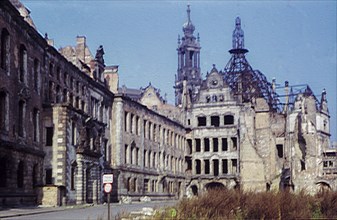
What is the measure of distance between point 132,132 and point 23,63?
81.1 feet

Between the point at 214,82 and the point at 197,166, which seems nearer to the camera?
the point at 214,82

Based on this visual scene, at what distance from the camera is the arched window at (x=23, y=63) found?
37031mm

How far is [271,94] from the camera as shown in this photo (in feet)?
286

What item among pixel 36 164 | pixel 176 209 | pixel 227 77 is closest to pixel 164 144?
pixel 227 77

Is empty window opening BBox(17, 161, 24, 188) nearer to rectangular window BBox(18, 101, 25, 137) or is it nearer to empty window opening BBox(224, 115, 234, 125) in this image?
rectangular window BBox(18, 101, 25, 137)

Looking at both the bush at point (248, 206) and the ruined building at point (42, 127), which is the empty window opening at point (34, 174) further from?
the bush at point (248, 206)

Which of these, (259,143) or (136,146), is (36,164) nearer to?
(136,146)

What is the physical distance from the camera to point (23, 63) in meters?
37.5

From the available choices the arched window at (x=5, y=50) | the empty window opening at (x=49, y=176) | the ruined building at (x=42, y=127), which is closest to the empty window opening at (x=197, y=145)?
the ruined building at (x=42, y=127)

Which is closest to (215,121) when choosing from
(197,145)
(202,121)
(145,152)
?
(202,121)

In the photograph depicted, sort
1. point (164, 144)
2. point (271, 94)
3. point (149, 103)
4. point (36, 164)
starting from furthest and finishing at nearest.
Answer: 1. point (149, 103)
2. point (271, 94)
3. point (164, 144)
4. point (36, 164)

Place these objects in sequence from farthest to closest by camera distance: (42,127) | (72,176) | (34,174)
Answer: (72,176) < (42,127) < (34,174)

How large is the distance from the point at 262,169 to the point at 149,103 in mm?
28043

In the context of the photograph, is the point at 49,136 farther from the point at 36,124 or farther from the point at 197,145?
the point at 197,145
